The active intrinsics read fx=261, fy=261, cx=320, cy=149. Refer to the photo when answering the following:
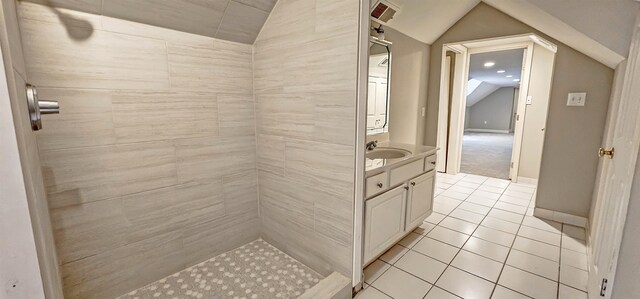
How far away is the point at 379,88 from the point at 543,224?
2131 millimetres

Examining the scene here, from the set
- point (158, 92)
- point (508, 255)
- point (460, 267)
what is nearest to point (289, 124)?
point (158, 92)

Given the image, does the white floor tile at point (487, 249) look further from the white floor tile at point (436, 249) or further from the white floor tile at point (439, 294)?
the white floor tile at point (439, 294)

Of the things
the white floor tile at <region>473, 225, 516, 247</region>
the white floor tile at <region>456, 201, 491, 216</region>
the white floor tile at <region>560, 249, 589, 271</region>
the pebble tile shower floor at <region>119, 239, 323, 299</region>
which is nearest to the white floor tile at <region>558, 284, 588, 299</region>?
the white floor tile at <region>560, 249, 589, 271</region>

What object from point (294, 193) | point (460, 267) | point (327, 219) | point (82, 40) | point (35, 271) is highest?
point (82, 40)

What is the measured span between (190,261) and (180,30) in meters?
1.54

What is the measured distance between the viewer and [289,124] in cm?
179

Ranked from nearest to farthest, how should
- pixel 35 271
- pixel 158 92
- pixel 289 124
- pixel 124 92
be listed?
pixel 35 271 → pixel 124 92 → pixel 158 92 → pixel 289 124

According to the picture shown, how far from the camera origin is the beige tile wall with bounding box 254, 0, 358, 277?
1.47 m

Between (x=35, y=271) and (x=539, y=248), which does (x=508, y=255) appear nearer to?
(x=539, y=248)

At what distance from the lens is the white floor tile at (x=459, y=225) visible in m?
2.46

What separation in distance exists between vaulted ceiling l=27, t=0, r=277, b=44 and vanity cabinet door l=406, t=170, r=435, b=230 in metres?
1.66

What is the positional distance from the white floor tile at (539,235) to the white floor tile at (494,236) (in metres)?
0.15

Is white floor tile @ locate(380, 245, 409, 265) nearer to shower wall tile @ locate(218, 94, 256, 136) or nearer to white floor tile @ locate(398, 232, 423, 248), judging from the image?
white floor tile @ locate(398, 232, 423, 248)

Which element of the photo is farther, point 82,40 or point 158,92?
point 158,92
